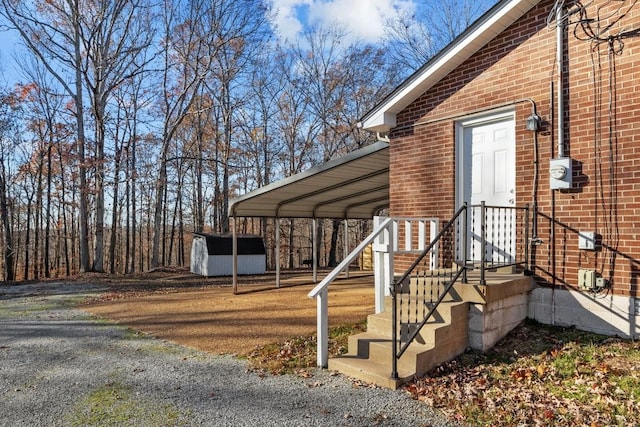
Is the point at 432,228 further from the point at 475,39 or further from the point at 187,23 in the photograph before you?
the point at 187,23

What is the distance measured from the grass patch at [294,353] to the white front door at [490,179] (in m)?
2.33

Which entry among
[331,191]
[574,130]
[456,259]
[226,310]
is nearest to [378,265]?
[456,259]

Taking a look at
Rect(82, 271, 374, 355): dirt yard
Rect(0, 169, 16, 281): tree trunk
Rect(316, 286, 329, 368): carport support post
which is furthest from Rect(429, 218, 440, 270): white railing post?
Rect(0, 169, 16, 281): tree trunk

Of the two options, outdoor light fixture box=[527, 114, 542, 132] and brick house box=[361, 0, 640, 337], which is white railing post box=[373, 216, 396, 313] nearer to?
brick house box=[361, 0, 640, 337]

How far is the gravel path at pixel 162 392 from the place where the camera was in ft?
11.8

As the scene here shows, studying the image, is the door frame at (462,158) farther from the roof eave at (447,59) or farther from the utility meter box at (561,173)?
the utility meter box at (561,173)

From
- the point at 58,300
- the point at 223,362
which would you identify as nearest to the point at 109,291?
the point at 58,300

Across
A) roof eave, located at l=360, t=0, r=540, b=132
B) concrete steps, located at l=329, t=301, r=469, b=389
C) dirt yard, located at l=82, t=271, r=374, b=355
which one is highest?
roof eave, located at l=360, t=0, r=540, b=132

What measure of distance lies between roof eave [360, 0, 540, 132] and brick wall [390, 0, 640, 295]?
4.9 inches

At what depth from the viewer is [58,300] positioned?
34.3 feet

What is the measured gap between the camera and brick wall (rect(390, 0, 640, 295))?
4941 millimetres

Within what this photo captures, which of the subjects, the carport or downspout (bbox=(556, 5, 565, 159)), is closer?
downspout (bbox=(556, 5, 565, 159))

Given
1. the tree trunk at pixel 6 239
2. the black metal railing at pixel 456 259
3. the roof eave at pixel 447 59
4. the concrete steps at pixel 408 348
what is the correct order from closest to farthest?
the concrete steps at pixel 408 348 → the black metal railing at pixel 456 259 → the roof eave at pixel 447 59 → the tree trunk at pixel 6 239

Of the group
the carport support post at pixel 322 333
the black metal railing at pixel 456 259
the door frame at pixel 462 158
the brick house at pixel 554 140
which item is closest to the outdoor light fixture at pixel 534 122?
the brick house at pixel 554 140
